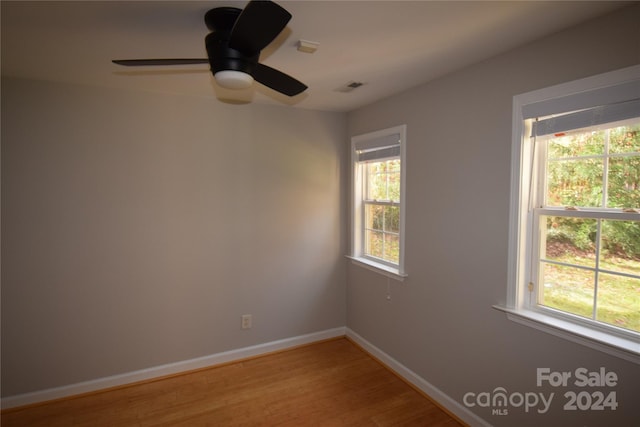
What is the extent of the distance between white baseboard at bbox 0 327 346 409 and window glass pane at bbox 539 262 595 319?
87.2 inches

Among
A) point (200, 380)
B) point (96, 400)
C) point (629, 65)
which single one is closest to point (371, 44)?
point (629, 65)

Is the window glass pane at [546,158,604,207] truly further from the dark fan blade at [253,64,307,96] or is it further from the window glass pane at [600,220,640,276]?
the dark fan blade at [253,64,307,96]

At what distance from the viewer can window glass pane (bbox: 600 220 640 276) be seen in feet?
5.12

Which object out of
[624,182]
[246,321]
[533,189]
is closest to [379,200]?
[533,189]

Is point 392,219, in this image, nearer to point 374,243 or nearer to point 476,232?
point 374,243

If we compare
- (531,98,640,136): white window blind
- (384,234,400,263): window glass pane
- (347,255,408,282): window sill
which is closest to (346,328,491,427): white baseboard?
(347,255,408,282): window sill

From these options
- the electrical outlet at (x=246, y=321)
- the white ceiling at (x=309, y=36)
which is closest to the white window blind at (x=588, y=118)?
the white ceiling at (x=309, y=36)

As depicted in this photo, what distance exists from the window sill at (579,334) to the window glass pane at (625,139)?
91 centimetres

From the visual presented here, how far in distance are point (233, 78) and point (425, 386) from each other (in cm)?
258

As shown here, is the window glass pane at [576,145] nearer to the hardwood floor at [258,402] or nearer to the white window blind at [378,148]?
the white window blind at [378,148]

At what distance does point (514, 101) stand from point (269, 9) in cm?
156

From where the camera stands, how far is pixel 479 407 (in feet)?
7.13

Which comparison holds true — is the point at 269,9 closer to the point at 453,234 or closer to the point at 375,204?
the point at 453,234

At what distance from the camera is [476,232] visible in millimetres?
2186
